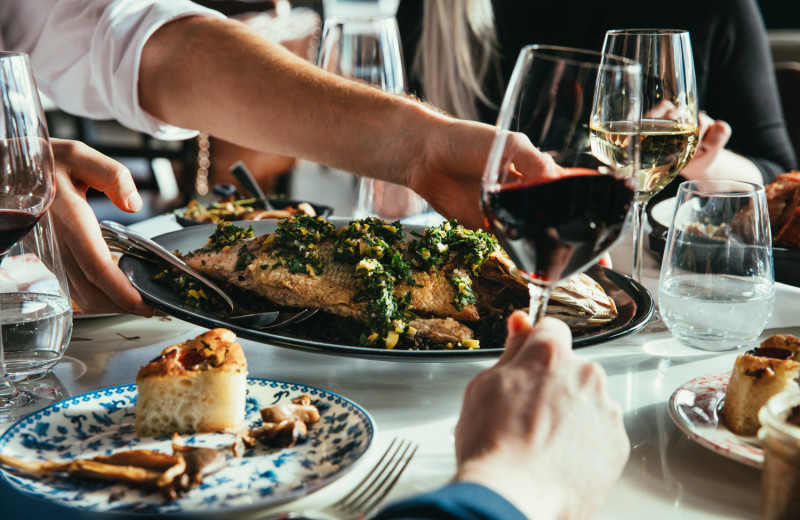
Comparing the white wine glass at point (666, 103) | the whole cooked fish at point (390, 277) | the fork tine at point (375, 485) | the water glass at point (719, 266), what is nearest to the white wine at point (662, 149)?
the white wine glass at point (666, 103)

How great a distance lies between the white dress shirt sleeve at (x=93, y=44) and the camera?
1.66m

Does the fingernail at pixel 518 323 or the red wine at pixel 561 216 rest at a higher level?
the red wine at pixel 561 216

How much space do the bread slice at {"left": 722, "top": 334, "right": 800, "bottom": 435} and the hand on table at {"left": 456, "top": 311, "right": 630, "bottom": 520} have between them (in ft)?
0.61

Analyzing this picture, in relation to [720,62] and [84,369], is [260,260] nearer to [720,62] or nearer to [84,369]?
[84,369]

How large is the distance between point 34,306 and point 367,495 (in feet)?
1.77

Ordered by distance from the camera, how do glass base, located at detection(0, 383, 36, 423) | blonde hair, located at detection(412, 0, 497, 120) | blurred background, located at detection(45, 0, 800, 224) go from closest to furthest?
1. glass base, located at detection(0, 383, 36, 423)
2. blonde hair, located at detection(412, 0, 497, 120)
3. blurred background, located at detection(45, 0, 800, 224)

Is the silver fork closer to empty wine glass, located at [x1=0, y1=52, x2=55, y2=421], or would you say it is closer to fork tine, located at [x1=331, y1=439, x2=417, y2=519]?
fork tine, located at [x1=331, y1=439, x2=417, y2=519]

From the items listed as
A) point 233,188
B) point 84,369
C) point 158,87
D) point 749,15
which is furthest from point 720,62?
point 84,369

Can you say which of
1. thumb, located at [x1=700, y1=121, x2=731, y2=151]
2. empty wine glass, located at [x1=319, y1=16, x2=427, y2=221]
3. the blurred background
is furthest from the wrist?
the blurred background

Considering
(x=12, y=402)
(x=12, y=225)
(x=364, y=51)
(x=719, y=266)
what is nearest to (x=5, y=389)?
(x=12, y=402)

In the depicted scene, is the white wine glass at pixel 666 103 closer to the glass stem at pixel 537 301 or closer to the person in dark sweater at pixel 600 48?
the glass stem at pixel 537 301

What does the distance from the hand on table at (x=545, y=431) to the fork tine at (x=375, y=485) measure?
0.27 ft

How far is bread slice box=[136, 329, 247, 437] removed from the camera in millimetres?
820

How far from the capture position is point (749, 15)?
2.76 metres
